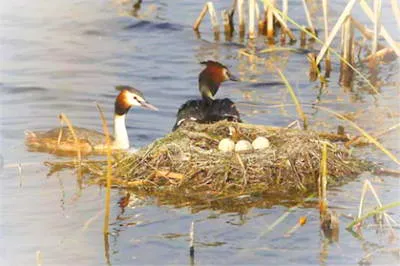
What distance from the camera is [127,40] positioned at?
15.2 meters

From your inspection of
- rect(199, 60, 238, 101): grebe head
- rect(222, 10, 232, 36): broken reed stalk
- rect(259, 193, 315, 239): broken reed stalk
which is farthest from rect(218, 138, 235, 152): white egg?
rect(222, 10, 232, 36): broken reed stalk

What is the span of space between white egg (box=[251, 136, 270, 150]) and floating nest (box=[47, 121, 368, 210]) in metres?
0.06

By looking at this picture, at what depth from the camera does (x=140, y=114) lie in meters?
11.6

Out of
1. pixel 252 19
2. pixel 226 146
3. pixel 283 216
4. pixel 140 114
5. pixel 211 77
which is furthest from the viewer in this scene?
→ pixel 252 19

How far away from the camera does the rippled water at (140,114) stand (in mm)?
6570

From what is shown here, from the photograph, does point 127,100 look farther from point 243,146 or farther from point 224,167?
point 224,167

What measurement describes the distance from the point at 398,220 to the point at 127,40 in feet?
28.2

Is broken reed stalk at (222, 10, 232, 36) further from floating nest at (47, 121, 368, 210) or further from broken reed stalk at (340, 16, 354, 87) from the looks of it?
floating nest at (47, 121, 368, 210)

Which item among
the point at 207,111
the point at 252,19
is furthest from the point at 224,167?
the point at 252,19

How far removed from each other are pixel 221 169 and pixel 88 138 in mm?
2217

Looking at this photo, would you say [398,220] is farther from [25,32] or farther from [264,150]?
[25,32]

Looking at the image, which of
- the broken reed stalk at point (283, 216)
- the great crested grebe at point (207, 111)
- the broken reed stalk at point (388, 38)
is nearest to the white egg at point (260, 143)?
the broken reed stalk at point (283, 216)

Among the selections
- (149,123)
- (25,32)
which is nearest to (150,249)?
(149,123)

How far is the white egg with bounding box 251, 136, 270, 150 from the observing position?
27.3ft
